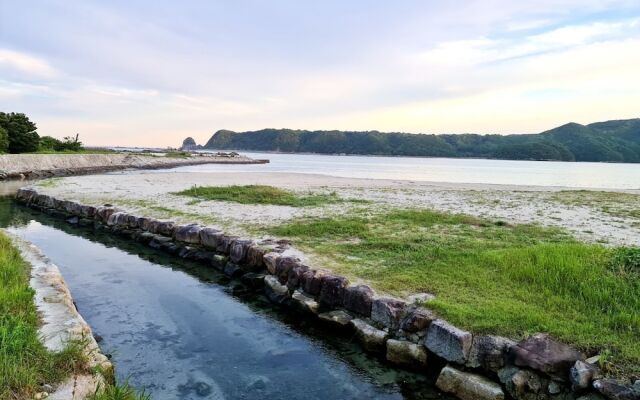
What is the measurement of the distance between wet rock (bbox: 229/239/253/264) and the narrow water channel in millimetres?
651

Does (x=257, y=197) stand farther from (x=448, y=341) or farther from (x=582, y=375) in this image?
(x=582, y=375)

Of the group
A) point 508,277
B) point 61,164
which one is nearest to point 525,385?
point 508,277

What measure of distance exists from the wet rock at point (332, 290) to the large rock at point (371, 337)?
87cm

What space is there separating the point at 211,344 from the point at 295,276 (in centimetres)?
257

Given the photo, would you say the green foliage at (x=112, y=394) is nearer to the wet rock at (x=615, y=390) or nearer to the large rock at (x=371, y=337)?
the large rock at (x=371, y=337)

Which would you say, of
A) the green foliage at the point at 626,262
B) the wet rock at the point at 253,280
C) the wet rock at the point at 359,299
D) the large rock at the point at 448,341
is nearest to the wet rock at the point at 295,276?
the wet rock at the point at 253,280

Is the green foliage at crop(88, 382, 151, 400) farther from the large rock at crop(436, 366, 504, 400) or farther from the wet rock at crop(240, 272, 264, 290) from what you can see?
the wet rock at crop(240, 272, 264, 290)

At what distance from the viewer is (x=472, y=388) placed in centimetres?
602

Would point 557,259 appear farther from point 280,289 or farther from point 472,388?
point 280,289

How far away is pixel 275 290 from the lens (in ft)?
33.0

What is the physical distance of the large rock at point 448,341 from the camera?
6379mm

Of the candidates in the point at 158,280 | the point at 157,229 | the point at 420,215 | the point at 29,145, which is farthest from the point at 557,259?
the point at 29,145

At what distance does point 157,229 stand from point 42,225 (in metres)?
6.99

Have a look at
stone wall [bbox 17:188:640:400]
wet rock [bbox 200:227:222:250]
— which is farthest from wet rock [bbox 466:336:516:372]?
wet rock [bbox 200:227:222:250]
